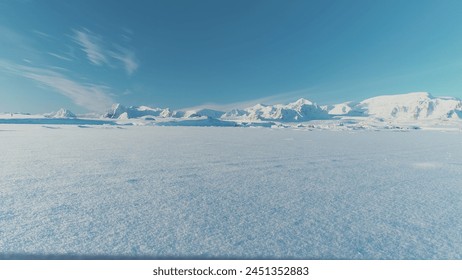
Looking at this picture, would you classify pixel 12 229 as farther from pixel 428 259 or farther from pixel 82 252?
pixel 428 259

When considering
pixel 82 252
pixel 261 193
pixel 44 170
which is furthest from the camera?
pixel 44 170

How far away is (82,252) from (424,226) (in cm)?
448

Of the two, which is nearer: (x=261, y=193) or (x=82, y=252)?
(x=82, y=252)

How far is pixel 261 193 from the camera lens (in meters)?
4.84

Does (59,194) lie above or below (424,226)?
above

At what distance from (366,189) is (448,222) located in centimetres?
171

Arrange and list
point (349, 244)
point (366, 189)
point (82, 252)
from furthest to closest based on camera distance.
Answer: point (366, 189), point (349, 244), point (82, 252)

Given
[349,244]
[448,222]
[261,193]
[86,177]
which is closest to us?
[349,244]

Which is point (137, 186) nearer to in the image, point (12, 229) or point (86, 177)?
point (86, 177)

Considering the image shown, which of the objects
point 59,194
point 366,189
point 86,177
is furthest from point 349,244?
point 86,177

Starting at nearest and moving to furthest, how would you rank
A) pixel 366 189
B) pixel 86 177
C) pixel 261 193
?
pixel 261 193 → pixel 366 189 → pixel 86 177

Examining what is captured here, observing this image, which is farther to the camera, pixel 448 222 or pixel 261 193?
pixel 261 193

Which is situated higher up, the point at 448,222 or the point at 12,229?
the point at 12,229
